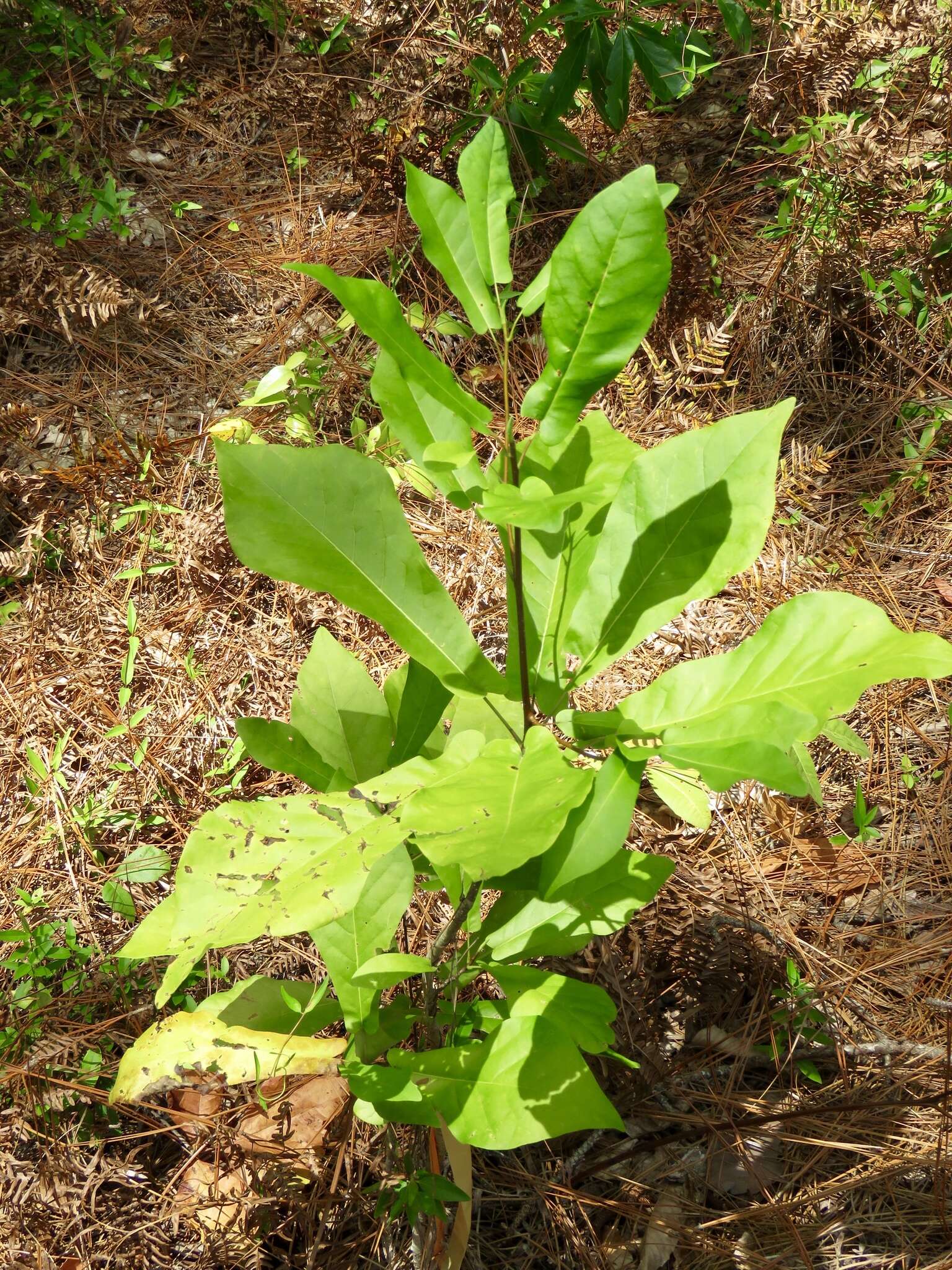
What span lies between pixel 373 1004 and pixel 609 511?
819 mm

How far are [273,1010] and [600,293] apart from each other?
1.18m

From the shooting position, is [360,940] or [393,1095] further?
[360,940]

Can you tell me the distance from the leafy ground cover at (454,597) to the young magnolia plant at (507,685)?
0.33 meters

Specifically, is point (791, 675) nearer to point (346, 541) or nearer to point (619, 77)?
point (346, 541)

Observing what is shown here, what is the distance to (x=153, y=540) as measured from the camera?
7.68ft

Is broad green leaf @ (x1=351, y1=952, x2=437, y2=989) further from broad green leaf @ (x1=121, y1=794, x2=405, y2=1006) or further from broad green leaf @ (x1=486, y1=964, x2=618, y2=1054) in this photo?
broad green leaf @ (x1=121, y1=794, x2=405, y2=1006)

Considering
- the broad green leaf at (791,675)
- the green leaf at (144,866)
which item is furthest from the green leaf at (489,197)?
the green leaf at (144,866)

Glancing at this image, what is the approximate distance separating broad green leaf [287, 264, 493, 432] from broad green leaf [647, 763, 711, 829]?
35.9 inches

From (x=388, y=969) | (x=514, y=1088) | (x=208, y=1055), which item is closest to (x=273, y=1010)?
(x=208, y=1055)

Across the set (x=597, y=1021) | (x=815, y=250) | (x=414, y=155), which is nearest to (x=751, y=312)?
(x=815, y=250)

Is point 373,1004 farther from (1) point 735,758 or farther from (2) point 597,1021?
(1) point 735,758

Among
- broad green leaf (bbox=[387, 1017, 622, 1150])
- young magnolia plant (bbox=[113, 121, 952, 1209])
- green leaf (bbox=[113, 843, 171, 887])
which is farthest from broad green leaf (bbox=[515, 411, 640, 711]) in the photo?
green leaf (bbox=[113, 843, 171, 887])

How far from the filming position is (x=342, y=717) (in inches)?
54.2

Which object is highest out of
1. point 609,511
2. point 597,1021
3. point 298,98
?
point 298,98
